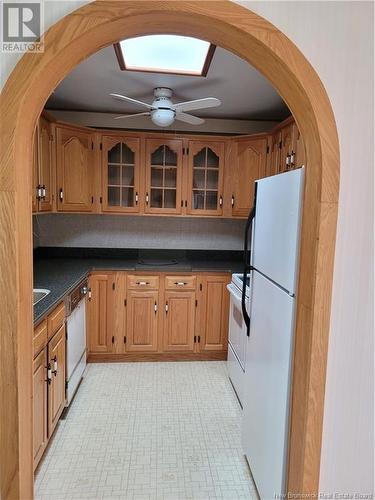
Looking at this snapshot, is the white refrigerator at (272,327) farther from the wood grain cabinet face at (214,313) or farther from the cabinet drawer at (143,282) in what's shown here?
the cabinet drawer at (143,282)

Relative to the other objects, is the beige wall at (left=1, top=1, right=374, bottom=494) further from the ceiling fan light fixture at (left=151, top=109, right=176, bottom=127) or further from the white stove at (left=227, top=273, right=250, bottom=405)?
the ceiling fan light fixture at (left=151, top=109, right=176, bottom=127)

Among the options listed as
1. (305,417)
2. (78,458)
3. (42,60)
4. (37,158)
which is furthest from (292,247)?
(37,158)

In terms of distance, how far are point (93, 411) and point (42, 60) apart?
2385 millimetres

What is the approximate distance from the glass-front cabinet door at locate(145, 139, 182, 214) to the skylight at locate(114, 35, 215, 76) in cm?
108

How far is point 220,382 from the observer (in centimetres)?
319

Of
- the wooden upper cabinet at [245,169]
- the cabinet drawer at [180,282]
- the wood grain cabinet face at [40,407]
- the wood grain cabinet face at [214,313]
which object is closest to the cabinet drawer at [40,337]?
the wood grain cabinet face at [40,407]

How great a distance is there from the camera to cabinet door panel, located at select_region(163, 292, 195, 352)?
139 inches

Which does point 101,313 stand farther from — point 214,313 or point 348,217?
point 348,217

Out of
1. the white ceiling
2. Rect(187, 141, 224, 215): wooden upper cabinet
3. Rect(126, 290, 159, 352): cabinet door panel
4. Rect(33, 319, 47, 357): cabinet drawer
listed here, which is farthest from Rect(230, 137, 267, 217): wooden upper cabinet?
Rect(33, 319, 47, 357): cabinet drawer

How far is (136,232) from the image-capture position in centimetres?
399

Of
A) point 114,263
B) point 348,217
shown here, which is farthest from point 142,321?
point 348,217

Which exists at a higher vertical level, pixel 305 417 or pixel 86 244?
pixel 86 244

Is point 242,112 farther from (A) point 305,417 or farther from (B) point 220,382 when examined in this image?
(A) point 305,417

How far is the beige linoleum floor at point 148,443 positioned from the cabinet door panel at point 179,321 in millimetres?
380
